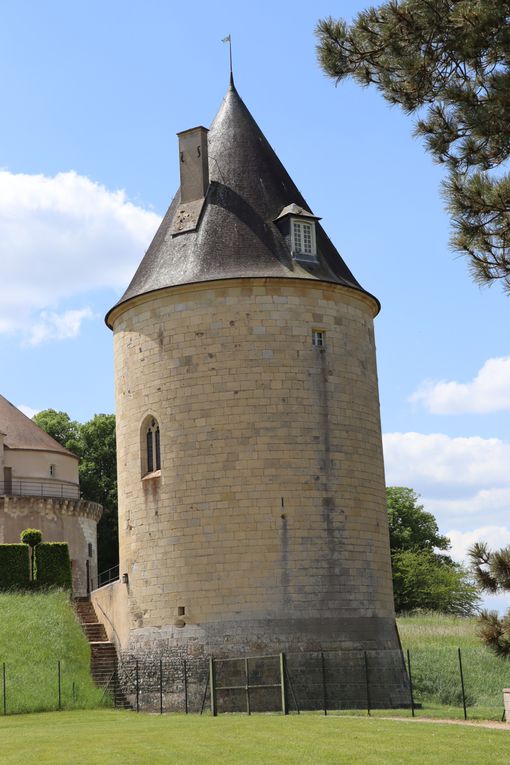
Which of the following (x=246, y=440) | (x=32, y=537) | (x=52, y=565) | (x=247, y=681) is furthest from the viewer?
(x=32, y=537)

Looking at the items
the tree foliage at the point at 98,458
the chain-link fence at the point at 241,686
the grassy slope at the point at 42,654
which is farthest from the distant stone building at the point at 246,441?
the tree foliage at the point at 98,458

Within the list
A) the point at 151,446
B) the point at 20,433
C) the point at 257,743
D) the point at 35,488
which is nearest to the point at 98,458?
the point at 20,433

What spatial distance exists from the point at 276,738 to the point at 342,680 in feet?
24.2

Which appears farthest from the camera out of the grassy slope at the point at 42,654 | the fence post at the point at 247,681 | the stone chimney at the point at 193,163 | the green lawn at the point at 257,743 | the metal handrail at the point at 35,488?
the metal handrail at the point at 35,488

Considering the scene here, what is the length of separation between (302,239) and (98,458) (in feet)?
104

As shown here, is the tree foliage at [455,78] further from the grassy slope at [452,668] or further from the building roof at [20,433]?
Result: the building roof at [20,433]

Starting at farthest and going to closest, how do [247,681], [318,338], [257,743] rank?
[318,338] < [247,681] < [257,743]

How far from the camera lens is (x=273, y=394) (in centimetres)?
2559

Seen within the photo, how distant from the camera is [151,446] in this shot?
2675cm

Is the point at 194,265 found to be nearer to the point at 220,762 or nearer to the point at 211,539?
the point at 211,539

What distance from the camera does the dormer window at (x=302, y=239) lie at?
27.2m

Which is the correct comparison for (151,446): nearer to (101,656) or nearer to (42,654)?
(101,656)

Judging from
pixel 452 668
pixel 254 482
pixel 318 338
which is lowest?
pixel 452 668

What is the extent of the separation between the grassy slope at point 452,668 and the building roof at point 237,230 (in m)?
9.24
